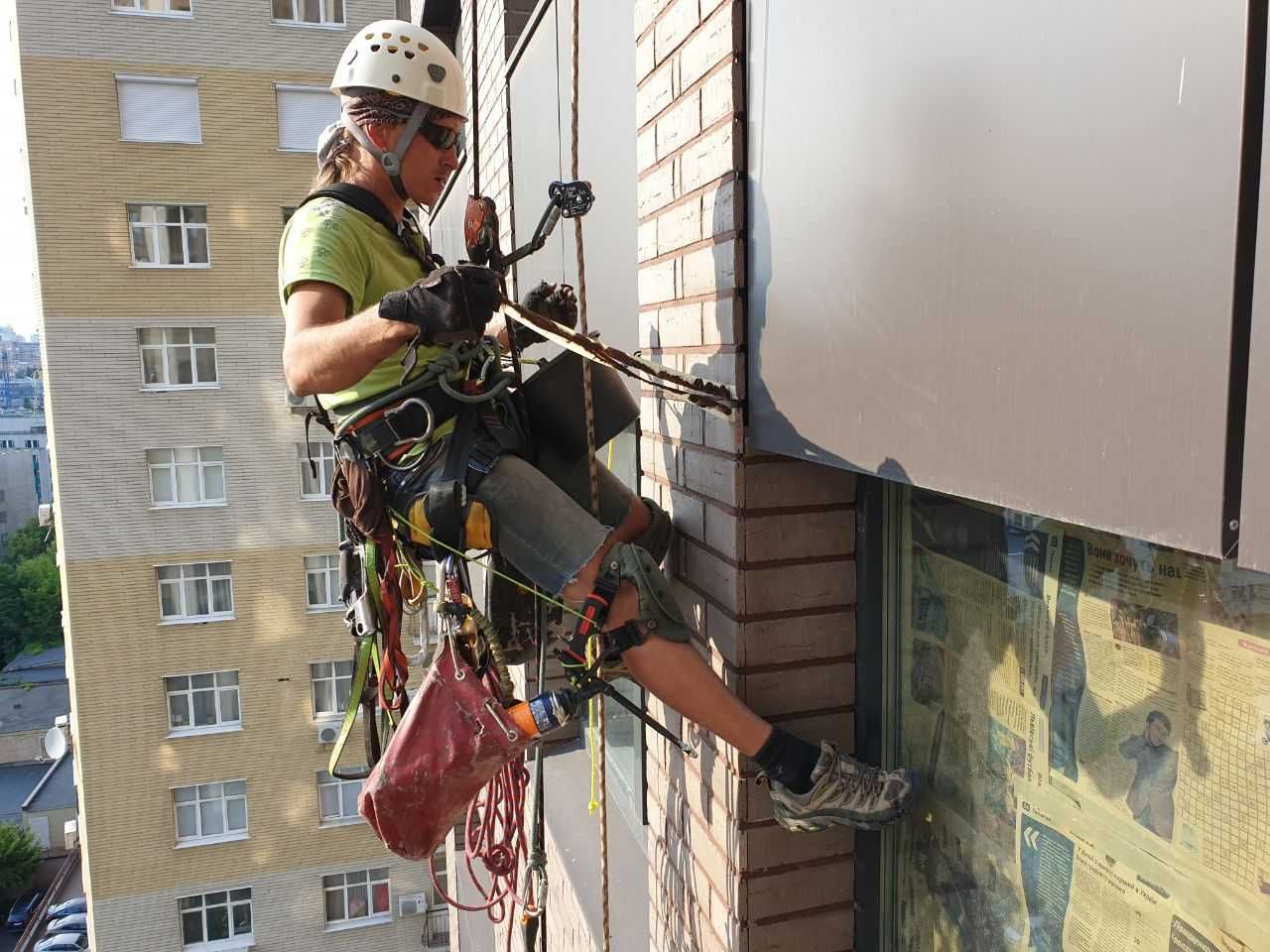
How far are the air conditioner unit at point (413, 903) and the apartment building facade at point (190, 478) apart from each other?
0.05m

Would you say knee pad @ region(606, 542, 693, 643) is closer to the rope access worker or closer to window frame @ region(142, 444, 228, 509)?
the rope access worker

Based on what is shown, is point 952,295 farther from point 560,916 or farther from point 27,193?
point 27,193

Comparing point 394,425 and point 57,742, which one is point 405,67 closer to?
point 394,425

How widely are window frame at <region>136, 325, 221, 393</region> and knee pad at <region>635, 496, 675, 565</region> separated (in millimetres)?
14955

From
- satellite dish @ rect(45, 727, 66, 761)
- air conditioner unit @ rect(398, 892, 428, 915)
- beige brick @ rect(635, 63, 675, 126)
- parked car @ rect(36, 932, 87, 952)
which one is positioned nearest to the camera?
beige brick @ rect(635, 63, 675, 126)

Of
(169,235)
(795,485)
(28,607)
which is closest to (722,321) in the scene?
(795,485)

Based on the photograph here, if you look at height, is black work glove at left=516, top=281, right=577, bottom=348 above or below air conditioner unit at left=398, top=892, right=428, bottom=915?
above

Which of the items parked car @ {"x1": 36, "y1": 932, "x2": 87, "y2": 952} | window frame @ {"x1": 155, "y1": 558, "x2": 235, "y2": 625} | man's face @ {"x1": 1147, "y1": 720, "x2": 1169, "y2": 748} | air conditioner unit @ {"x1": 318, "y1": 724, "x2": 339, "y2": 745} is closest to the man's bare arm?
man's face @ {"x1": 1147, "y1": 720, "x2": 1169, "y2": 748}

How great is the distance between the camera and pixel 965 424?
1.23 m

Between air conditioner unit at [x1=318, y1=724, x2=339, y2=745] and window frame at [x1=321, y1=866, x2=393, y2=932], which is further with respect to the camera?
window frame at [x1=321, y1=866, x2=393, y2=932]

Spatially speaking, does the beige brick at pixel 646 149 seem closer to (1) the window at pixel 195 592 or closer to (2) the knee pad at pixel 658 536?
(2) the knee pad at pixel 658 536

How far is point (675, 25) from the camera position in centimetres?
210

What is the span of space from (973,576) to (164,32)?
16.8 metres

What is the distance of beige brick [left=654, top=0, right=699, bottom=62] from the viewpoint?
1999 millimetres
